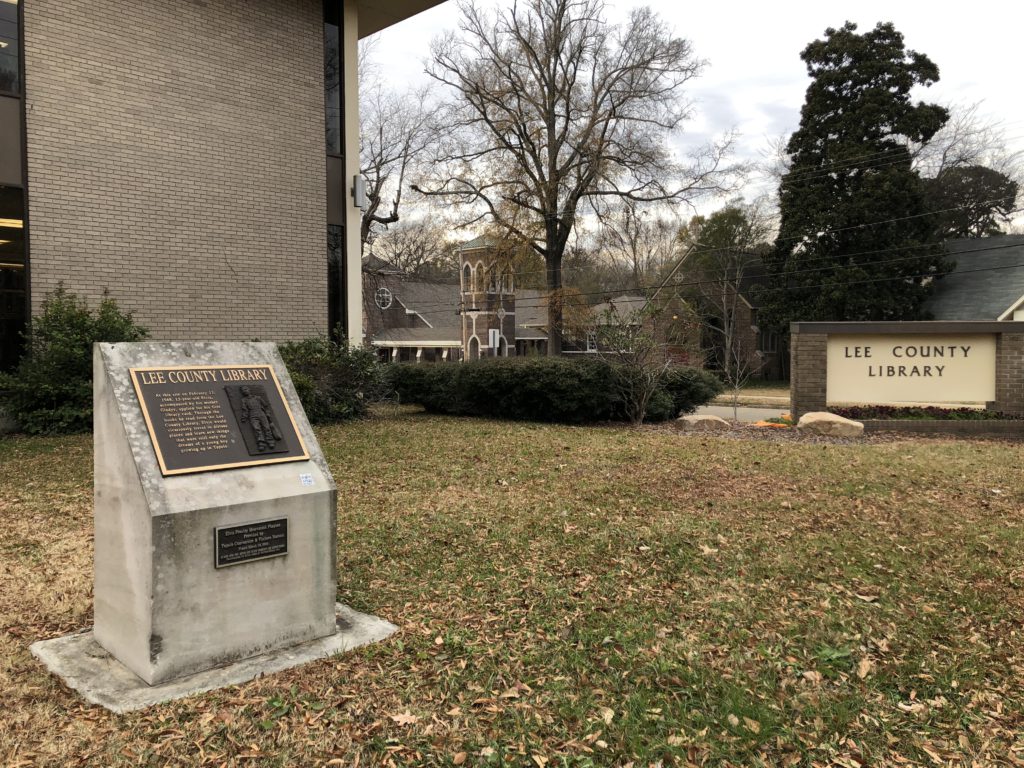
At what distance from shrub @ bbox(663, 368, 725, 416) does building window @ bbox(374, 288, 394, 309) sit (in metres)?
37.9

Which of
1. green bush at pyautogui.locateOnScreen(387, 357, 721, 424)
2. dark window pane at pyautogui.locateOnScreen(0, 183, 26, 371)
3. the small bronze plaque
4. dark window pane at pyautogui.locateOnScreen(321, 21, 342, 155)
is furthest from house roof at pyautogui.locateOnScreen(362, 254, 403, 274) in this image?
the small bronze plaque

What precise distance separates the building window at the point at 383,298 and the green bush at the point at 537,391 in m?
35.4

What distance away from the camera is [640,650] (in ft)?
12.9

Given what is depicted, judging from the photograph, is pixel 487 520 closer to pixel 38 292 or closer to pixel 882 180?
pixel 38 292

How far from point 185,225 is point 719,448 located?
384 inches

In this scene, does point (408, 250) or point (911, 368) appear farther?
point (408, 250)

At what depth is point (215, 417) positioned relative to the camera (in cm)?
390

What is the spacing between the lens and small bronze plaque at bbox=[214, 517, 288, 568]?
3.58 m

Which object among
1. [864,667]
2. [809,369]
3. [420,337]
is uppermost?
[420,337]

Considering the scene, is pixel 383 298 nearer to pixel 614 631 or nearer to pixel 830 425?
pixel 830 425

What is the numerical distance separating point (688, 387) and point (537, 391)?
3287mm

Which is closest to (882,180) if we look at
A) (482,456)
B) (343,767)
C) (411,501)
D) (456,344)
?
(456,344)

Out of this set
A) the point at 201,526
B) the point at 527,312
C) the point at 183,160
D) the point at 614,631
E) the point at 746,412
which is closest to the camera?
the point at 201,526

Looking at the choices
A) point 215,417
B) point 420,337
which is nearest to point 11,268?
point 215,417
